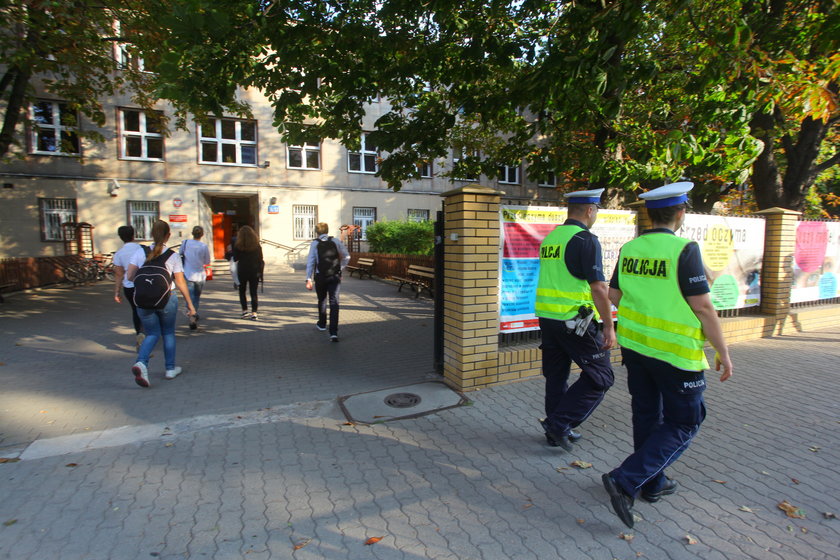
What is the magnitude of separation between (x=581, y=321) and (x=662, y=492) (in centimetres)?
116

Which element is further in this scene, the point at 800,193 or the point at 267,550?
the point at 800,193

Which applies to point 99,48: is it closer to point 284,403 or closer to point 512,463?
point 284,403

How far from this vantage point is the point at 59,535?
8.13 feet

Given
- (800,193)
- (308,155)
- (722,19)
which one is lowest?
(800,193)

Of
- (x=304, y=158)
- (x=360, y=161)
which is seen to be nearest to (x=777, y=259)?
(x=360, y=161)

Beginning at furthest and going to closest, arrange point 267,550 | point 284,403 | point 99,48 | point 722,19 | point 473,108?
point 99,48
point 473,108
point 722,19
point 284,403
point 267,550

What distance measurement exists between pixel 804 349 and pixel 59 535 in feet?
27.7

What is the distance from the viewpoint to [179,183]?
19250mm

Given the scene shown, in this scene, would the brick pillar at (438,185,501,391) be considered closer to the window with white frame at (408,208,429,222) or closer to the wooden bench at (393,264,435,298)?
the wooden bench at (393,264,435,298)

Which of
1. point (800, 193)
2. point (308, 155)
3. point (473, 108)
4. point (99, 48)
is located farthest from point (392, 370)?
point (308, 155)

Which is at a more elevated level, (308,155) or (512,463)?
(308,155)

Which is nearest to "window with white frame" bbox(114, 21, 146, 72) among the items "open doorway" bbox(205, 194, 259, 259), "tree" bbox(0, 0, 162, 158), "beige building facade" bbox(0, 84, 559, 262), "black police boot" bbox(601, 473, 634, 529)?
"tree" bbox(0, 0, 162, 158)

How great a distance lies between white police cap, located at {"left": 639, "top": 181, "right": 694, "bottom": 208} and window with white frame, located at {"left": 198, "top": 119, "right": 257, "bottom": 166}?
66.5 feet

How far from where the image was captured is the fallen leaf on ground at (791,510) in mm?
2630
